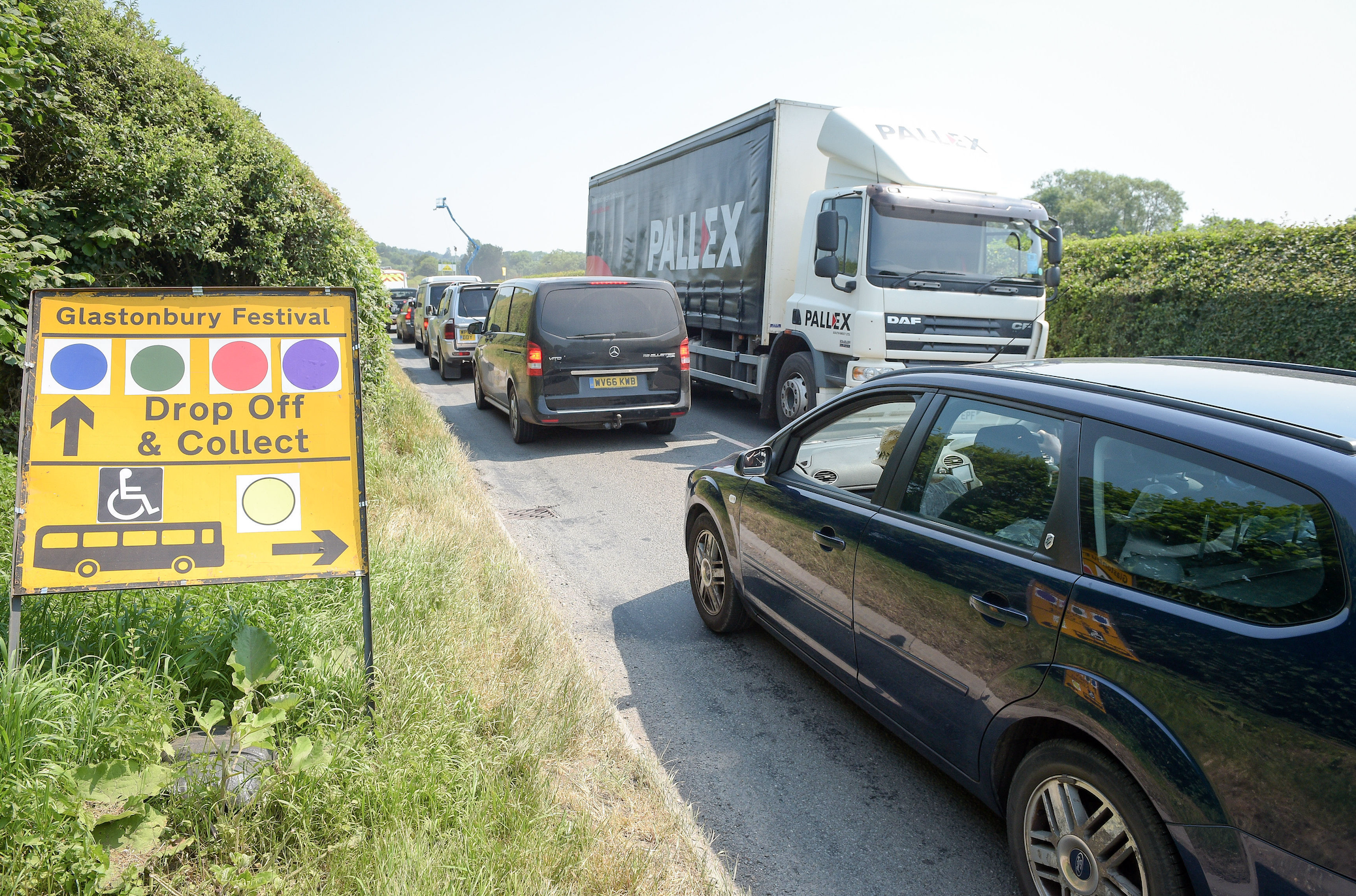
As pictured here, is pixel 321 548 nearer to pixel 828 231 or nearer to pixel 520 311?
pixel 828 231

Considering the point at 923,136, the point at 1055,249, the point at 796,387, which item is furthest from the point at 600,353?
the point at 1055,249

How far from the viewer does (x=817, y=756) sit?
144 inches

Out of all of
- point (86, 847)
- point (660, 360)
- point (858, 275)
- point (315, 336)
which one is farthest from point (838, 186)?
point (86, 847)

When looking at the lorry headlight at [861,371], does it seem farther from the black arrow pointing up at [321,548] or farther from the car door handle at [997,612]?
the black arrow pointing up at [321,548]

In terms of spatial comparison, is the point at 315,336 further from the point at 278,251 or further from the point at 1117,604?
the point at 278,251

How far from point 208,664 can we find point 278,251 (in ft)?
18.8

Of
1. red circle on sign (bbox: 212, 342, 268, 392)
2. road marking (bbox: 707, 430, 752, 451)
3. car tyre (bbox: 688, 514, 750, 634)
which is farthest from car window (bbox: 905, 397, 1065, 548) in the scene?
road marking (bbox: 707, 430, 752, 451)

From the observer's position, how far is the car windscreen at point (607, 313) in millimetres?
9922

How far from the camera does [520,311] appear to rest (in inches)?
416

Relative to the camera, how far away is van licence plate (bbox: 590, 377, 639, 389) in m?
A: 10.1

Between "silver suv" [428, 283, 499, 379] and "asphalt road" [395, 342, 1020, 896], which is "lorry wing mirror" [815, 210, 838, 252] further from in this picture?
"silver suv" [428, 283, 499, 379]

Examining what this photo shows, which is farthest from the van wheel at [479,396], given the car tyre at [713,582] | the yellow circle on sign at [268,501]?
the yellow circle on sign at [268,501]

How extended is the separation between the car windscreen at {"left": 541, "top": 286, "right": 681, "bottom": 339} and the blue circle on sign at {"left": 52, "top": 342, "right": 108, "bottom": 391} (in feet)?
22.0

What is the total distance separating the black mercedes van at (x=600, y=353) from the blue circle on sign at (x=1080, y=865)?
808 centimetres
